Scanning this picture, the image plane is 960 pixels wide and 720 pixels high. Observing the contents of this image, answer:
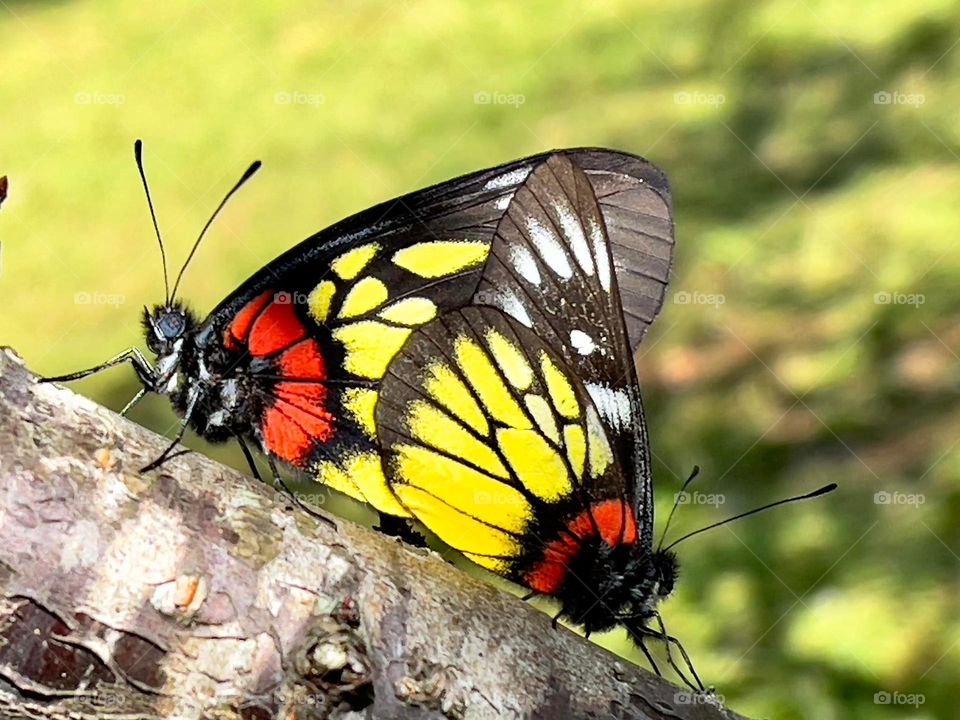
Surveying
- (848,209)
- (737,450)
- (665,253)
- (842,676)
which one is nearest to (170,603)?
(665,253)

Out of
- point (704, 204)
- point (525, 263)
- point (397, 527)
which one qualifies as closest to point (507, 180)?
point (525, 263)

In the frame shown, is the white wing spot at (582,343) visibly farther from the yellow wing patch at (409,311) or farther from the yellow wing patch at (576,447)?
the yellow wing patch at (409,311)

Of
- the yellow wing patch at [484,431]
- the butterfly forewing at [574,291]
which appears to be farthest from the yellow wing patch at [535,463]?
the butterfly forewing at [574,291]

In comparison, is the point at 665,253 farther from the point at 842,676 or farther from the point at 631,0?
the point at 631,0

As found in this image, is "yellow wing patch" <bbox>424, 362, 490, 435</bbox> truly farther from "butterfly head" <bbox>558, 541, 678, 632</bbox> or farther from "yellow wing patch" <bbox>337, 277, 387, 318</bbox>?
"butterfly head" <bbox>558, 541, 678, 632</bbox>

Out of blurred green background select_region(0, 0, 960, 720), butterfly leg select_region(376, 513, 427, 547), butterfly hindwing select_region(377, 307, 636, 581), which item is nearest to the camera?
butterfly leg select_region(376, 513, 427, 547)

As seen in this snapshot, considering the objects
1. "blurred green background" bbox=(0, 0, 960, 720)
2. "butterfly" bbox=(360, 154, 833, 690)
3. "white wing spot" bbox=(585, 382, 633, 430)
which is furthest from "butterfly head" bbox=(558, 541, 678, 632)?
"blurred green background" bbox=(0, 0, 960, 720)

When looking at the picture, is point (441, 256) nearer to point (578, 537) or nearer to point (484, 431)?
point (484, 431)
